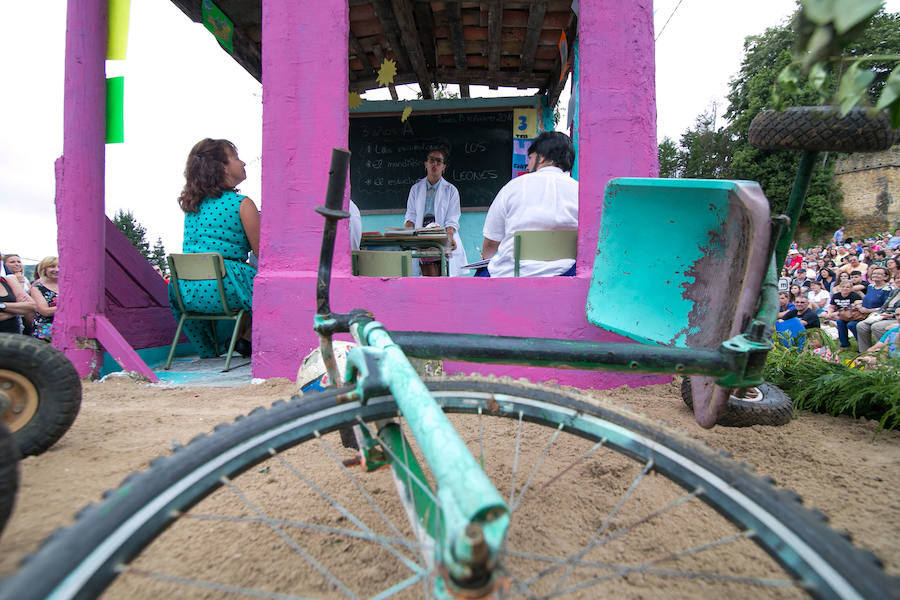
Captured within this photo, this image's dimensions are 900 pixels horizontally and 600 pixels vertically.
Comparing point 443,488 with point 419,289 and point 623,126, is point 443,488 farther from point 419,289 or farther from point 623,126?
point 623,126

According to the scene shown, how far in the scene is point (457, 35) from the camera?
5250 mm

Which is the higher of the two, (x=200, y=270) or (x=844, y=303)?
(x=200, y=270)

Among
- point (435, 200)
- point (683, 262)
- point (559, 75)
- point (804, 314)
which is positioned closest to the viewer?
point (683, 262)

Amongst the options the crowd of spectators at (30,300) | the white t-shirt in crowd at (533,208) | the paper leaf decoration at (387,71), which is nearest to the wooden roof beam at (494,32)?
the paper leaf decoration at (387,71)

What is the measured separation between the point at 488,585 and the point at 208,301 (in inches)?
135

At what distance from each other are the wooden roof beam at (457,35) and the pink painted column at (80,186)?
302 centimetres

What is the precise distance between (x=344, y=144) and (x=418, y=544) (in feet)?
8.40

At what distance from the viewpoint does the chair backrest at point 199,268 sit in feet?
11.0

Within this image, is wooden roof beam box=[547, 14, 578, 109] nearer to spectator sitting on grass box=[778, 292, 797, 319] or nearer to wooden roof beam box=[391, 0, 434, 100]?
wooden roof beam box=[391, 0, 434, 100]

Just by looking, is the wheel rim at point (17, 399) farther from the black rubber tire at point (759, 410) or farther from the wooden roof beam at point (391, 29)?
the wooden roof beam at point (391, 29)

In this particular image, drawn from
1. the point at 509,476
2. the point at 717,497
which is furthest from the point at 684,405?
the point at 717,497

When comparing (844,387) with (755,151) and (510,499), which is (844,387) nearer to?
(510,499)

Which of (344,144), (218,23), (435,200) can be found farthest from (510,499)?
(435,200)

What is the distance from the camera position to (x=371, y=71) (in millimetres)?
6012
